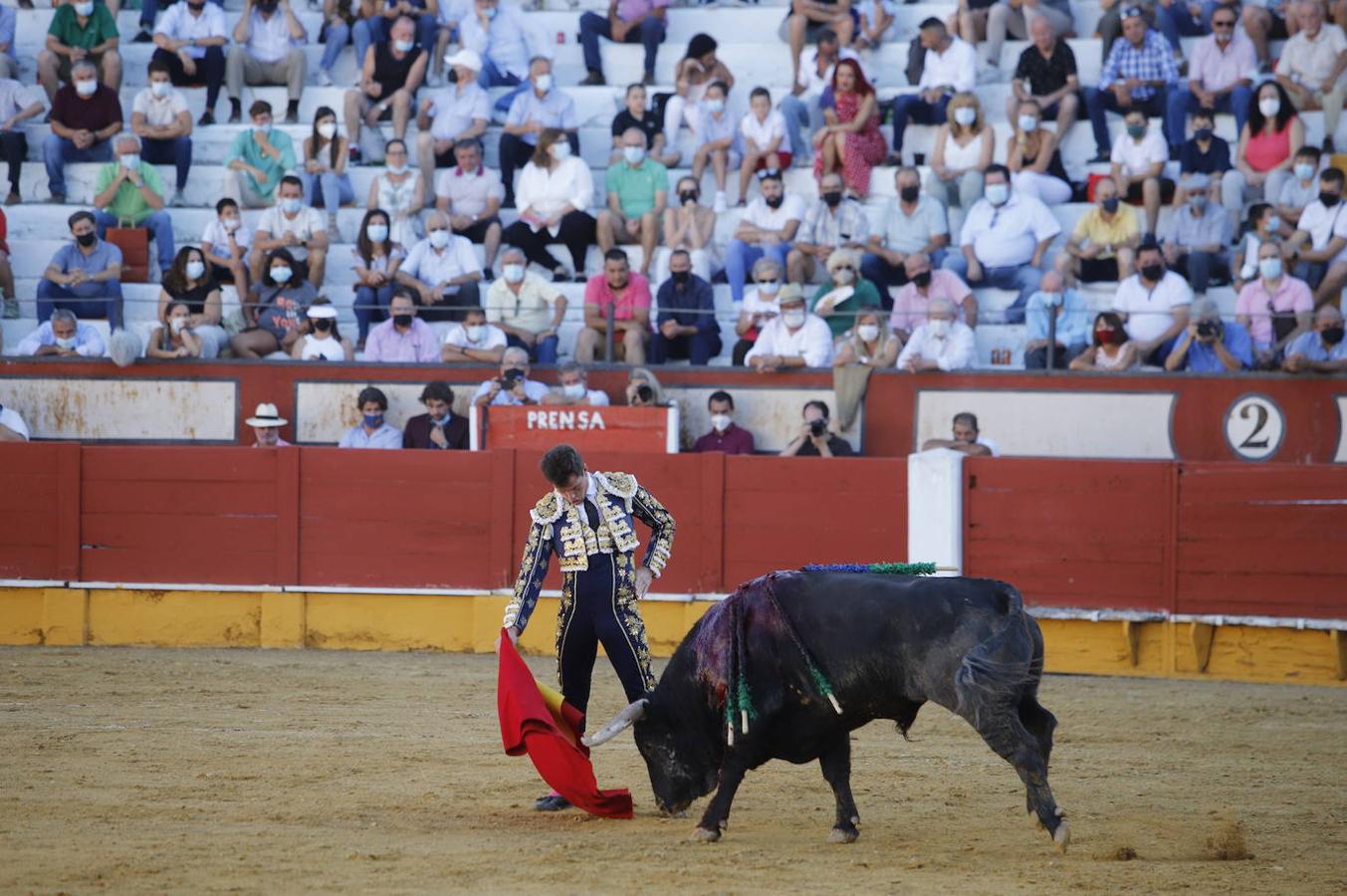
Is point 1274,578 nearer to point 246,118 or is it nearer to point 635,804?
point 635,804

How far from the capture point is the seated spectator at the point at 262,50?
46.0 feet

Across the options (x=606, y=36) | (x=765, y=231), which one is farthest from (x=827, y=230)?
(x=606, y=36)

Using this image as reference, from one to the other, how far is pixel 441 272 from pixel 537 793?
20.2ft

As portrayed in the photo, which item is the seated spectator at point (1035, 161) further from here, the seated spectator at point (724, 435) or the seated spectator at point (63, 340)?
the seated spectator at point (63, 340)

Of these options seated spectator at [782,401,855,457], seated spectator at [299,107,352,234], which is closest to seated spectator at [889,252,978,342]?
seated spectator at [782,401,855,457]

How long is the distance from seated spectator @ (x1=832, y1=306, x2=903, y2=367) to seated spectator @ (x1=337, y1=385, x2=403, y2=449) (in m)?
2.73

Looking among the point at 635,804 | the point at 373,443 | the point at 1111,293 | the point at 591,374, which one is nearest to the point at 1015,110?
the point at 1111,293

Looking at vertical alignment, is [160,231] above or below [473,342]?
above

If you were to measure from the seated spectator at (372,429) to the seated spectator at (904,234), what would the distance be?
10.4ft

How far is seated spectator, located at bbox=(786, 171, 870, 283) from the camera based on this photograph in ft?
39.6

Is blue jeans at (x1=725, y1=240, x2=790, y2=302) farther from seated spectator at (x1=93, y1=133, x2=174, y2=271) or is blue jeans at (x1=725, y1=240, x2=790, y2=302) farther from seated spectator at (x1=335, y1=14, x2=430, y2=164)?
seated spectator at (x1=93, y1=133, x2=174, y2=271)

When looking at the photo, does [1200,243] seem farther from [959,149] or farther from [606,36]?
[606,36]

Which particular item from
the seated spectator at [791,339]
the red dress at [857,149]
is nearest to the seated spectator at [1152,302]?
the seated spectator at [791,339]

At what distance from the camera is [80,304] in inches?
484
